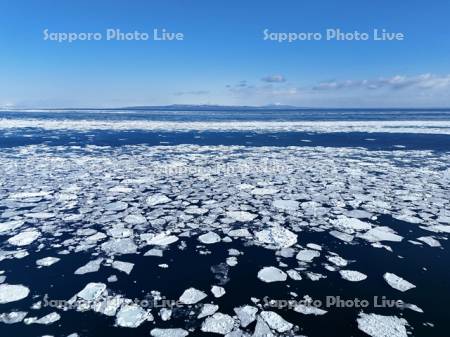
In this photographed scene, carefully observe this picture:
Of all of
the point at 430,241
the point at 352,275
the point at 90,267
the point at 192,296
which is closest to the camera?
the point at 192,296

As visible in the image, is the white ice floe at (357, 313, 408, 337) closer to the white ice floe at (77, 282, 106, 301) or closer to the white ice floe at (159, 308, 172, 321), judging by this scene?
the white ice floe at (159, 308, 172, 321)

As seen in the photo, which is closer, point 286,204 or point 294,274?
point 294,274

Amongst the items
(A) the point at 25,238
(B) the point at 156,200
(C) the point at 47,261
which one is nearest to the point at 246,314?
(C) the point at 47,261

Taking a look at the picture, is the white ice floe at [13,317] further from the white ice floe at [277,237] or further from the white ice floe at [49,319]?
the white ice floe at [277,237]

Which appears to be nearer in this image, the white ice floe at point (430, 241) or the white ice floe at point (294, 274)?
the white ice floe at point (294, 274)

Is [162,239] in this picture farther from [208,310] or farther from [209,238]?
[208,310]

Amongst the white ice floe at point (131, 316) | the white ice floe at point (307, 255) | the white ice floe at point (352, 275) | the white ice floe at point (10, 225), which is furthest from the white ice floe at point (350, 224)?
the white ice floe at point (10, 225)

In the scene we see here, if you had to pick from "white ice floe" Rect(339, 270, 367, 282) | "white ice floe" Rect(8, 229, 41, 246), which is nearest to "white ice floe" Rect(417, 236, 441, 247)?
"white ice floe" Rect(339, 270, 367, 282)

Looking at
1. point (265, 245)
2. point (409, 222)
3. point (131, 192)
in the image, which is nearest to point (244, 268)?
point (265, 245)
